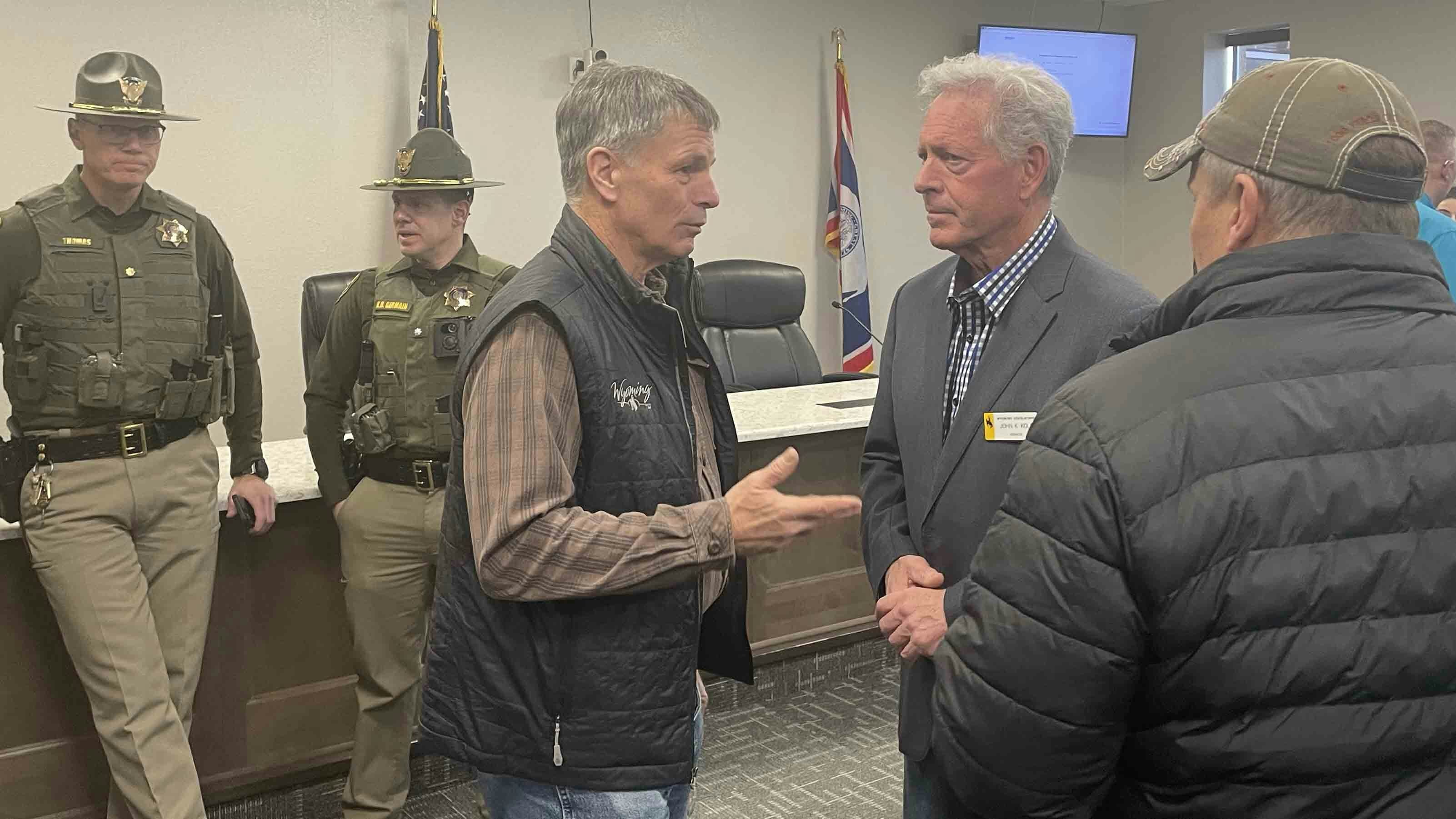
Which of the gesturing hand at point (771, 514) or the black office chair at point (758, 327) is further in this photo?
the black office chair at point (758, 327)

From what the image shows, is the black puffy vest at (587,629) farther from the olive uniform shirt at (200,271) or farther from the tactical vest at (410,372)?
the olive uniform shirt at (200,271)

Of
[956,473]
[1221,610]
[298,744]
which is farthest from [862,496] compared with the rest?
[298,744]

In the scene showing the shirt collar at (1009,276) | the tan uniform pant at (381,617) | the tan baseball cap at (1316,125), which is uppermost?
the tan baseball cap at (1316,125)

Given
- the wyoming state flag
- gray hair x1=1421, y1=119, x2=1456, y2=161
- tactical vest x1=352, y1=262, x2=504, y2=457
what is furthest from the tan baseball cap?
A: the wyoming state flag

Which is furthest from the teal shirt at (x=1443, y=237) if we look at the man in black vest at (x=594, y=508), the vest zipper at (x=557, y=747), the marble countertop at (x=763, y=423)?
the vest zipper at (x=557, y=747)

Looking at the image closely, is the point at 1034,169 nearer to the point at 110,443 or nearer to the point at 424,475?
the point at 424,475

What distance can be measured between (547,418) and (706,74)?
15.1 ft

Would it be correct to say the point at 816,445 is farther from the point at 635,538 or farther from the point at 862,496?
the point at 635,538

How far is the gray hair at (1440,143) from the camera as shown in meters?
3.45

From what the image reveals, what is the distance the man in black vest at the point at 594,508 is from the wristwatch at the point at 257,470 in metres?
1.43

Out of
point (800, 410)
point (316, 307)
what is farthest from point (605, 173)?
point (800, 410)

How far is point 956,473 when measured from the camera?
1638 millimetres

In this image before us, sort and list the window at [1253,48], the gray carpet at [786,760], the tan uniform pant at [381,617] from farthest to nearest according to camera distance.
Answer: the window at [1253,48], the gray carpet at [786,760], the tan uniform pant at [381,617]

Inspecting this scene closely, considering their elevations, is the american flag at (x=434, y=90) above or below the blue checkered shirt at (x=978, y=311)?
above
